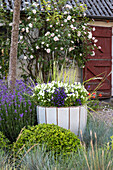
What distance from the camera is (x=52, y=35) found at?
6.72 meters

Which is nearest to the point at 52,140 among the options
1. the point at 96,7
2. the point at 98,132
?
the point at 98,132

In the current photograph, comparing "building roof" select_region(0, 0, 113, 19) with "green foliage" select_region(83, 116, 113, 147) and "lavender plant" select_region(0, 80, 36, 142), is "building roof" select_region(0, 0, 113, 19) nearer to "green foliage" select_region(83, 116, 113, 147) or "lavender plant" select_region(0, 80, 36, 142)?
"lavender plant" select_region(0, 80, 36, 142)

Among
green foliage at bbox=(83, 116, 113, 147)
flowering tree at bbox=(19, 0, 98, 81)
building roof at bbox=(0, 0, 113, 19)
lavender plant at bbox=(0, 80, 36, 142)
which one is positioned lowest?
green foliage at bbox=(83, 116, 113, 147)

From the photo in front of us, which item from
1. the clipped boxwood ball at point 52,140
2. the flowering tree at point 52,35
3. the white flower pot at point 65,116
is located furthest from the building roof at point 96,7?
the clipped boxwood ball at point 52,140

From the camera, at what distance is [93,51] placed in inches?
293

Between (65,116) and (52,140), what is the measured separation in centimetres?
70

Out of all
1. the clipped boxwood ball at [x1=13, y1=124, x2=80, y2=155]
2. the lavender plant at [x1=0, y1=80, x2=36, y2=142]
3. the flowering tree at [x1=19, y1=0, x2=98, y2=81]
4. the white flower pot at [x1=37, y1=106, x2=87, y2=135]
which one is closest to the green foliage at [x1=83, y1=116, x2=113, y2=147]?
the white flower pot at [x1=37, y1=106, x2=87, y2=135]

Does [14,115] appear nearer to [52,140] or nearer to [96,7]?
[52,140]

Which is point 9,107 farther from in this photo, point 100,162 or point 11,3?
point 11,3

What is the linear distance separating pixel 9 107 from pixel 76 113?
1024mm

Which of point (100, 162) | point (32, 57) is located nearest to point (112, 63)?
point (32, 57)

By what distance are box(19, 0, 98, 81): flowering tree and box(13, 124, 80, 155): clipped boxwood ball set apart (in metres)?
3.93

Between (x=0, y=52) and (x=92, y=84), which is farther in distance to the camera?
(x=92, y=84)

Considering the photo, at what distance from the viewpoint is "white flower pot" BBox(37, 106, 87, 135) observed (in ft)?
11.7
